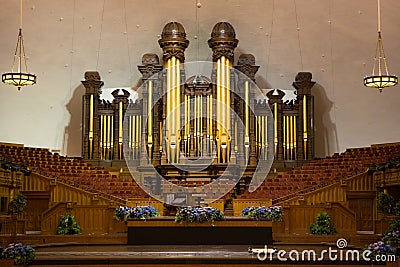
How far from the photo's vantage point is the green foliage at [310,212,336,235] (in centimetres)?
1287

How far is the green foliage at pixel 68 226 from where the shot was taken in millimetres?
13016

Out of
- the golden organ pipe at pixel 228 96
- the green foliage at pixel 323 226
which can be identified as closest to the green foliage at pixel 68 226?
the green foliage at pixel 323 226

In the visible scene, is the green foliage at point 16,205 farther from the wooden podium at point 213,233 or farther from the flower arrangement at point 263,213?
the flower arrangement at point 263,213

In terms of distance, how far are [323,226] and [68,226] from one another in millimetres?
4671

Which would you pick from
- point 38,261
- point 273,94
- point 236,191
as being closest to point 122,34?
point 273,94

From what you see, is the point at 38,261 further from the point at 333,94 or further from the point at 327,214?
the point at 333,94

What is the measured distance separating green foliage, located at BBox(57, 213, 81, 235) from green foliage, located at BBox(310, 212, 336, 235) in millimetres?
4334

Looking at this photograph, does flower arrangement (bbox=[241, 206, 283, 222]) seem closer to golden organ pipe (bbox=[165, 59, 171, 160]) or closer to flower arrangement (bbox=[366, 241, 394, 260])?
flower arrangement (bbox=[366, 241, 394, 260])

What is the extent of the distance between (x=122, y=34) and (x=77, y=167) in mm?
4707

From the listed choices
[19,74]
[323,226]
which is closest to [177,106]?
[19,74]

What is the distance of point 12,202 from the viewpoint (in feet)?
42.7

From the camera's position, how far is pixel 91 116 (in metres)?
19.2

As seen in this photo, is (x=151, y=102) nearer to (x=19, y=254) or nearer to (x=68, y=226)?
(x=68, y=226)

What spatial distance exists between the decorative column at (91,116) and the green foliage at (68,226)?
5846mm
